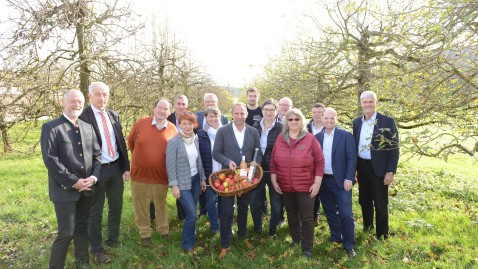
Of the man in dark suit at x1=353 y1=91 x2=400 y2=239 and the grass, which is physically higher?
the man in dark suit at x1=353 y1=91 x2=400 y2=239

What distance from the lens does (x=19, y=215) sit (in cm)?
602

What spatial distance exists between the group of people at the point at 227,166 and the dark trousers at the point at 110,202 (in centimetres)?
1

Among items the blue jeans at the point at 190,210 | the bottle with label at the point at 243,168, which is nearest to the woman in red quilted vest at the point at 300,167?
the bottle with label at the point at 243,168

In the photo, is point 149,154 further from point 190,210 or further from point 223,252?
point 223,252

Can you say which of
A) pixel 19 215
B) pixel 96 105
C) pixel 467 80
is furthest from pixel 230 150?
pixel 19 215

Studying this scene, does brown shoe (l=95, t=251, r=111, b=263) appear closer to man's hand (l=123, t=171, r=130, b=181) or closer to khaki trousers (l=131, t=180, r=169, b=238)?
khaki trousers (l=131, t=180, r=169, b=238)

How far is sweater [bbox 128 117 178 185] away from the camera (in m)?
4.63

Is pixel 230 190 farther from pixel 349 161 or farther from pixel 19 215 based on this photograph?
pixel 19 215

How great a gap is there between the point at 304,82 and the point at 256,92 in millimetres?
3923

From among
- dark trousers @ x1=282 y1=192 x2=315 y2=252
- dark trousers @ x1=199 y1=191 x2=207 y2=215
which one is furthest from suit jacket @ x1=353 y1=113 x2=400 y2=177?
dark trousers @ x1=199 y1=191 x2=207 y2=215

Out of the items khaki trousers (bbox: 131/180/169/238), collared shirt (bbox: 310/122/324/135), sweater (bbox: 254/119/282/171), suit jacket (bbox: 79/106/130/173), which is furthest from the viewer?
collared shirt (bbox: 310/122/324/135)

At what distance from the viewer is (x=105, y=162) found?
4.30 meters

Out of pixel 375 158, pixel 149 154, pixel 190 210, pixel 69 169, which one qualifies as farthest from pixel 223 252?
pixel 375 158

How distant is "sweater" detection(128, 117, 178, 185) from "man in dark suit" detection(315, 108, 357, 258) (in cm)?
250
